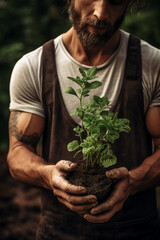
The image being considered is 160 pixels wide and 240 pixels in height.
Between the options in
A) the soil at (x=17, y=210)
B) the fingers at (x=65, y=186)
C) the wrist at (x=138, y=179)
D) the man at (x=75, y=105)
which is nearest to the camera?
the fingers at (x=65, y=186)

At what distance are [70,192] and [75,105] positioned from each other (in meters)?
0.78

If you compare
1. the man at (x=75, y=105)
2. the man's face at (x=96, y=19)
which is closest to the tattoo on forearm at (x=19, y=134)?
the man at (x=75, y=105)

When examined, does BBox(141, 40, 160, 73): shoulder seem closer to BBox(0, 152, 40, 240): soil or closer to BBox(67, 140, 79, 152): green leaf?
BBox(67, 140, 79, 152): green leaf

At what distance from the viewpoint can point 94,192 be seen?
5.30 feet

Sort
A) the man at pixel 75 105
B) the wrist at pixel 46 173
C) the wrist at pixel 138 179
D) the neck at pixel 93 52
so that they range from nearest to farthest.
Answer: the wrist at pixel 46 173
the wrist at pixel 138 179
the man at pixel 75 105
the neck at pixel 93 52

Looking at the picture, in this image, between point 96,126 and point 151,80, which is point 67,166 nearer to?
point 96,126

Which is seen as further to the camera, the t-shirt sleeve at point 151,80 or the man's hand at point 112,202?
the t-shirt sleeve at point 151,80

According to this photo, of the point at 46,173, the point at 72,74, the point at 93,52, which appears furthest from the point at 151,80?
the point at 46,173

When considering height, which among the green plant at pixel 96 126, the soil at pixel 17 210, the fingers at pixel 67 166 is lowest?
the soil at pixel 17 210

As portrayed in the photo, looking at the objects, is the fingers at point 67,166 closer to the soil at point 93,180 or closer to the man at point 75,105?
the soil at point 93,180

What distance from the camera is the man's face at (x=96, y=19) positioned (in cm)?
197

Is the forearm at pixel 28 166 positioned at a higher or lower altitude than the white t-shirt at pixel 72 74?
lower

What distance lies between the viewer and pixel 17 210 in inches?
194

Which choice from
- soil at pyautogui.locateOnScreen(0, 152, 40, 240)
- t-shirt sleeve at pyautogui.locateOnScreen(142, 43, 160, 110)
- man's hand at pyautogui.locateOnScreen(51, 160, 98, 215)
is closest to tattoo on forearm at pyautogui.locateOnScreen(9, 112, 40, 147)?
man's hand at pyautogui.locateOnScreen(51, 160, 98, 215)
